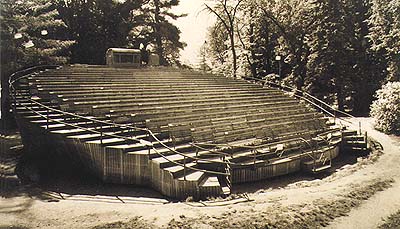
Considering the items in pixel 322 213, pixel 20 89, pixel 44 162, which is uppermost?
pixel 20 89

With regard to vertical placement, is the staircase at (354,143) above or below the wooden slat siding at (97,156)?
below

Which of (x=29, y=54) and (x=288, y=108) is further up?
(x=29, y=54)

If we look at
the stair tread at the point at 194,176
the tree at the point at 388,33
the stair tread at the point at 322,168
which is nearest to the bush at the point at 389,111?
the tree at the point at 388,33

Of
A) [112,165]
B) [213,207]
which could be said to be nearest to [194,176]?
[213,207]

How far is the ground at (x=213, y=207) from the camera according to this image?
6.94m

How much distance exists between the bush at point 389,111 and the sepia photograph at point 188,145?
0.07 meters

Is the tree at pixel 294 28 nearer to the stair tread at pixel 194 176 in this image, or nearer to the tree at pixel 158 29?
the tree at pixel 158 29

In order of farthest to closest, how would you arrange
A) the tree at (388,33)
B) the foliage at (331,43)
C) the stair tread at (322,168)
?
the foliage at (331,43), the tree at (388,33), the stair tread at (322,168)

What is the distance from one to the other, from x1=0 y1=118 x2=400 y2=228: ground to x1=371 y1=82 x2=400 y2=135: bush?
8.05m

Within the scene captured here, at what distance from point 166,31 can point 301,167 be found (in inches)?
1022

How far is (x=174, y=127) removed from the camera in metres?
11.7

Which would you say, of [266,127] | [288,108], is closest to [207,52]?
[288,108]

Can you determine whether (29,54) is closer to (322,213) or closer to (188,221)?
(188,221)

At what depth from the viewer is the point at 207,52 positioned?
50.3 meters
